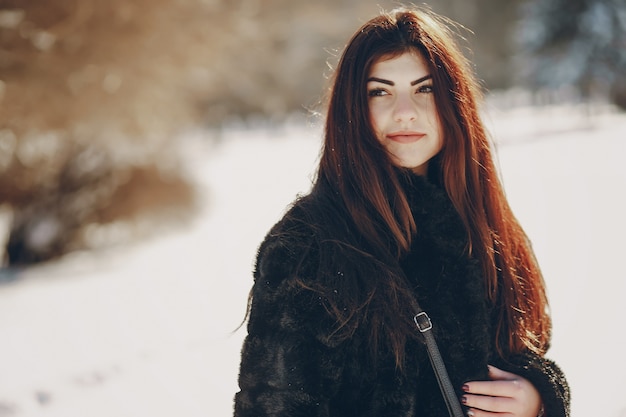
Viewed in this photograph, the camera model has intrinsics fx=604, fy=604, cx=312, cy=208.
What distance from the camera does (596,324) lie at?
4.98 metres

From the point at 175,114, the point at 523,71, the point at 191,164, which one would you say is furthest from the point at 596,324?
the point at 523,71

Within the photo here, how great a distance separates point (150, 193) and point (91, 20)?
14.4ft

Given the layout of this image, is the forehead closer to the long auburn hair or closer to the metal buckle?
the long auburn hair

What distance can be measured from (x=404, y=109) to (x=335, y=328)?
64cm

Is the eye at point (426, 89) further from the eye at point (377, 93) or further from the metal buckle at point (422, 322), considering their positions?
the metal buckle at point (422, 322)

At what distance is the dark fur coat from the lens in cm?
145

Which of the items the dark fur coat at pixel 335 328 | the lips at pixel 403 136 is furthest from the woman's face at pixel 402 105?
the dark fur coat at pixel 335 328

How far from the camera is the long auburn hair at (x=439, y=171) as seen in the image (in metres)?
1.64

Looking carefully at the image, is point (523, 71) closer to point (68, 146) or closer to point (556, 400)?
point (68, 146)

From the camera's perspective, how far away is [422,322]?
1.53 meters

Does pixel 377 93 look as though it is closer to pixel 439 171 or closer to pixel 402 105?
pixel 402 105

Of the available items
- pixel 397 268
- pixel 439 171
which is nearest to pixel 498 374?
pixel 397 268

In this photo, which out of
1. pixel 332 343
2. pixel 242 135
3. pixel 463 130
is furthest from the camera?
pixel 242 135

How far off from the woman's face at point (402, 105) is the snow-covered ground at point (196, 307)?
622mm
